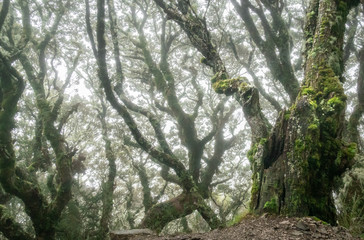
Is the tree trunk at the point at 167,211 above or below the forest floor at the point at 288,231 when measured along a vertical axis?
above

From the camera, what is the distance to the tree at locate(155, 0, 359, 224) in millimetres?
3764

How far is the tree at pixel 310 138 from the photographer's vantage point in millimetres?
3764

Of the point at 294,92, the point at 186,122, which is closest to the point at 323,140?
the point at 294,92

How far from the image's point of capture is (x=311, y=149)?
3826mm

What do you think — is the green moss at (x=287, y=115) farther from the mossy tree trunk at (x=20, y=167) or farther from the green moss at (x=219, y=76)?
the mossy tree trunk at (x=20, y=167)

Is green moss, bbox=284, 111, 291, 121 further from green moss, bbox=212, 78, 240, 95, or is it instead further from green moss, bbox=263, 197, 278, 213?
green moss, bbox=263, 197, 278, 213

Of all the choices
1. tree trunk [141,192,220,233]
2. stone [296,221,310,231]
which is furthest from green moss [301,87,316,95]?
tree trunk [141,192,220,233]

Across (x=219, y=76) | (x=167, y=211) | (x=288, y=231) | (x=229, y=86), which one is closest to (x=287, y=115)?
(x=229, y=86)

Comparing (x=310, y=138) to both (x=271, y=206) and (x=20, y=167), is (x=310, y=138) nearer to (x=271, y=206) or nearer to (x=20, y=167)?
(x=271, y=206)

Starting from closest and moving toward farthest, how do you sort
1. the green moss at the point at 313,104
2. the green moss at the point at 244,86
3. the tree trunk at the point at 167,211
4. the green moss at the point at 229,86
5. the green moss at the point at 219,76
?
the green moss at the point at 313,104 < the green moss at the point at 244,86 < the green moss at the point at 229,86 < the green moss at the point at 219,76 < the tree trunk at the point at 167,211

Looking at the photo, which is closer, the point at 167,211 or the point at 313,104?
the point at 313,104

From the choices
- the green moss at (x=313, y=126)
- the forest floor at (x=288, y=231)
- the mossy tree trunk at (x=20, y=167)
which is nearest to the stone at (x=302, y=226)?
the forest floor at (x=288, y=231)

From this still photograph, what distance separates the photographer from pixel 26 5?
10.3m

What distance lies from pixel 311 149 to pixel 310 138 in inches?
6.6
